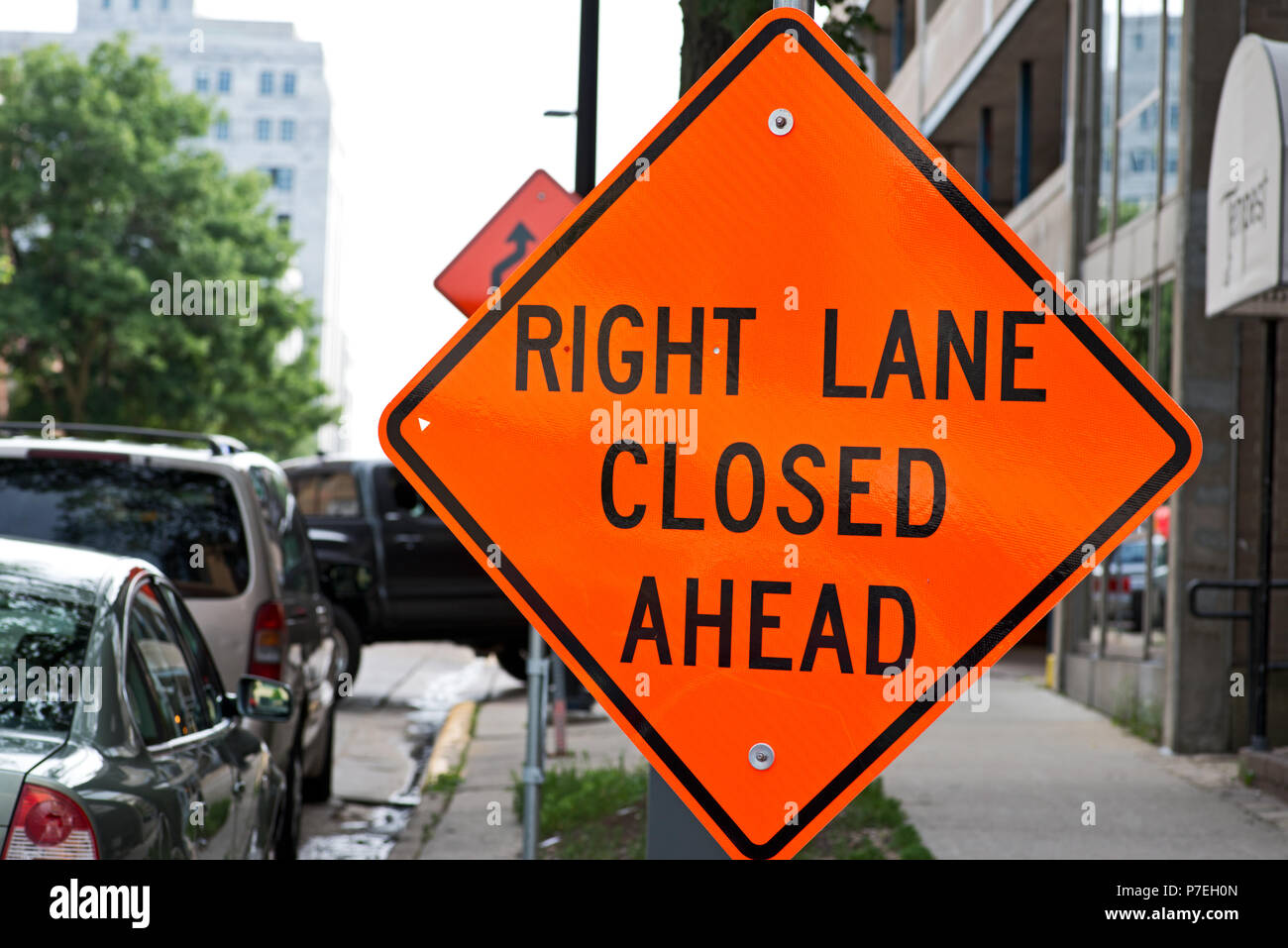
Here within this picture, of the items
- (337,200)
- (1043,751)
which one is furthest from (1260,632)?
(337,200)

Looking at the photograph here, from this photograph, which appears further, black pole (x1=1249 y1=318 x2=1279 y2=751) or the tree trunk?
black pole (x1=1249 y1=318 x2=1279 y2=751)

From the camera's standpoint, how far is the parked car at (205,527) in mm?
6156

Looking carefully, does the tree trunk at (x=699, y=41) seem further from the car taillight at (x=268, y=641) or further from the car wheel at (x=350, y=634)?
the car wheel at (x=350, y=634)

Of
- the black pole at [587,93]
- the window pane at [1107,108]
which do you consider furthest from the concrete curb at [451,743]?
the window pane at [1107,108]

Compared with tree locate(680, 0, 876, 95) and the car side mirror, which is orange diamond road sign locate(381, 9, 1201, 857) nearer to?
the car side mirror

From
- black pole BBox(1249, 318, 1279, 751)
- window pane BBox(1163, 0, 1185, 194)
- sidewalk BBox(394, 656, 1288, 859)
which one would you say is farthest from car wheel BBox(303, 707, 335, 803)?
window pane BBox(1163, 0, 1185, 194)

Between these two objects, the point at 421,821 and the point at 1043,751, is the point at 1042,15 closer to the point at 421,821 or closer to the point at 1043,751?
the point at 1043,751

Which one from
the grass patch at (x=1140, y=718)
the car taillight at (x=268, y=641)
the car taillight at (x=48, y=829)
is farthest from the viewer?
the grass patch at (x=1140, y=718)

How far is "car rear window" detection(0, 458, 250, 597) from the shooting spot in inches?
241

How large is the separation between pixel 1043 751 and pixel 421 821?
4.15 m

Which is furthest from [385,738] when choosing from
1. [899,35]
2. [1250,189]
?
[899,35]

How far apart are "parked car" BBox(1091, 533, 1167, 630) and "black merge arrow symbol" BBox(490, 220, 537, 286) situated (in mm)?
5985

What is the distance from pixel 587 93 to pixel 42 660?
687 cm

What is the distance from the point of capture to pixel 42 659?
368 centimetres
